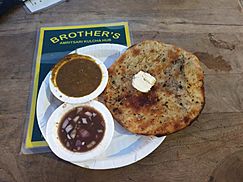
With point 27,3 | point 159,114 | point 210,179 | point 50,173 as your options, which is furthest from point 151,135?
point 27,3

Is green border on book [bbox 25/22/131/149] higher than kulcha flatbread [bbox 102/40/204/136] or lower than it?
higher

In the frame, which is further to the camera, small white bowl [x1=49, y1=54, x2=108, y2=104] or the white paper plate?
small white bowl [x1=49, y1=54, x2=108, y2=104]

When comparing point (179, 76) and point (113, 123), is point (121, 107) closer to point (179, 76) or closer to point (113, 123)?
point (113, 123)

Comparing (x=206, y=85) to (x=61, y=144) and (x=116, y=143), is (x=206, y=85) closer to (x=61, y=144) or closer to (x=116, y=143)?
(x=116, y=143)

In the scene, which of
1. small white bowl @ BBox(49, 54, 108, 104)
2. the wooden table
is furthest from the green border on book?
small white bowl @ BBox(49, 54, 108, 104)

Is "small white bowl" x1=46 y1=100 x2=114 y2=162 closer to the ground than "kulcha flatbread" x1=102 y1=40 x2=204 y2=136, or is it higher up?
higher up

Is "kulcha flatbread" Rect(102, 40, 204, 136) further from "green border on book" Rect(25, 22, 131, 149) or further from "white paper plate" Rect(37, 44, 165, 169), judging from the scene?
"green border on book" Rect(25, 22, 131, 149)

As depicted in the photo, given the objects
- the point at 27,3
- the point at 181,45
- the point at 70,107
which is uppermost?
the point at 27,3
